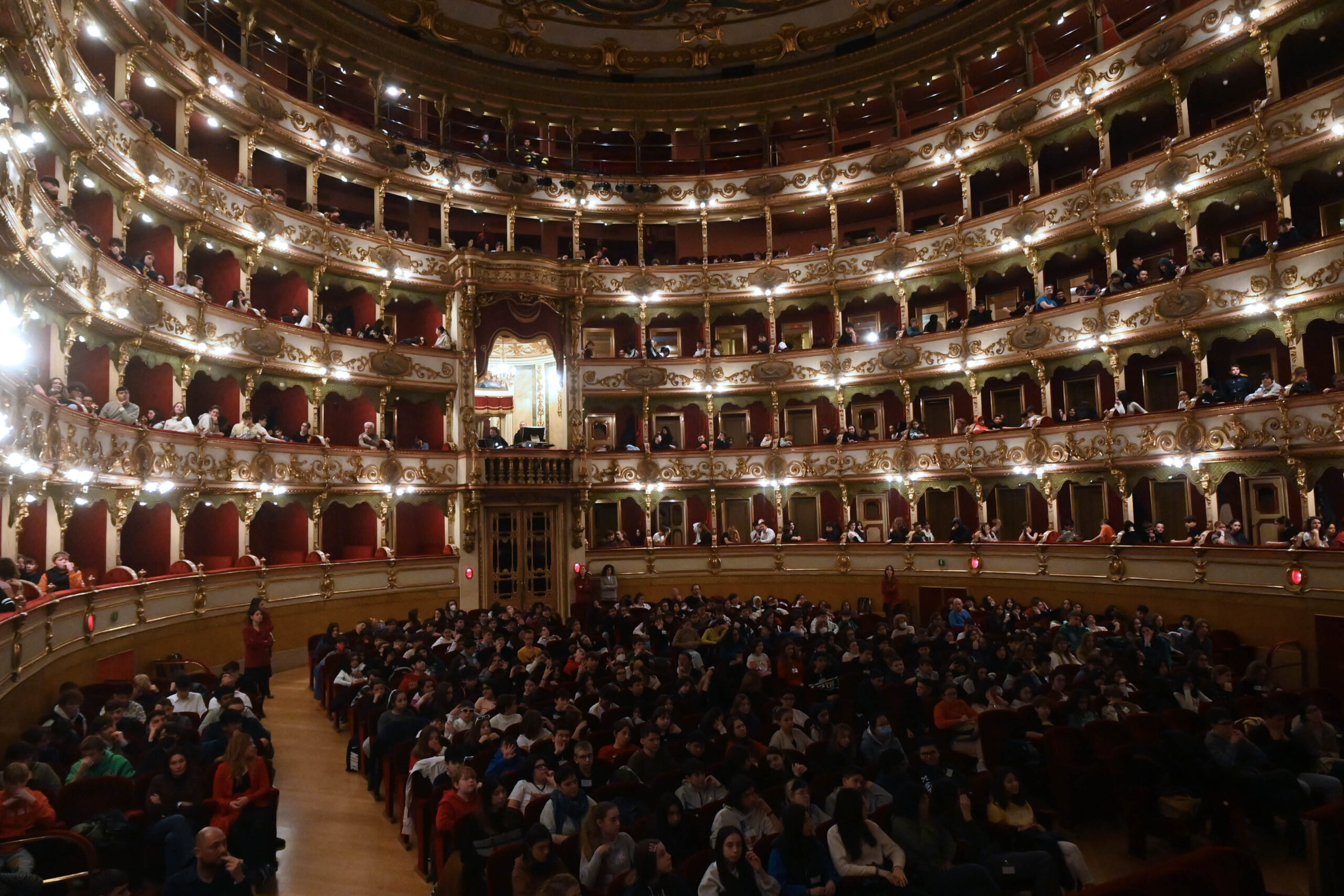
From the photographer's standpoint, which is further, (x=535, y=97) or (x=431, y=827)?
(x=535, y=97)

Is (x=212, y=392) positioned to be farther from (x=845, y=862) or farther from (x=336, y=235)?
(x=845, y=862)

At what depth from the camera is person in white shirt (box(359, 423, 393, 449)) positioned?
22859 mm

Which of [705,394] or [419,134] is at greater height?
[419,134]

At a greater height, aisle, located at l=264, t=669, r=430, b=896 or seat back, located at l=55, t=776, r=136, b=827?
seat back, located at l=55, t=776, r=136, b=827

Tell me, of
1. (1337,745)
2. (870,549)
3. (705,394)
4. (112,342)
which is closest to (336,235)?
(112,342)

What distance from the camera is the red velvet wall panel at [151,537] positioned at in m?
17.4

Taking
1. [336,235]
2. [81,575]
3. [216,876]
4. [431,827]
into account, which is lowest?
[431,827]

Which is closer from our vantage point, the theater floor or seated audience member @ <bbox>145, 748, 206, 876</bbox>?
seated audience member @ <bbox>145, 748, 206, 876</bbox>

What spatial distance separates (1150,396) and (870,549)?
8.39 meters

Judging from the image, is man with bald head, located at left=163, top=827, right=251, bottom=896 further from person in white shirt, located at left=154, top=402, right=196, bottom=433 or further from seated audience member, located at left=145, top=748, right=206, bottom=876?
person in white shirt, located at left=154, top=402, right=196, bottom=433

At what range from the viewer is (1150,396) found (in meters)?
20.8

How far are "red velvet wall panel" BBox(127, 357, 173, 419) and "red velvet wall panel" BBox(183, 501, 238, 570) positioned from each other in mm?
2586

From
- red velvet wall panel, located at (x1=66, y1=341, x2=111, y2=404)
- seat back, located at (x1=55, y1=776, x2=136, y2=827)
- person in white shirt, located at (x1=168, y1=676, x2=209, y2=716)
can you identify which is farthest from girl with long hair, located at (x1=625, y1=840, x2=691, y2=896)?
red velvet wall panel, located at (x1=66, y1=341, x2=111, y2=404)

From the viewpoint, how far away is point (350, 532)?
2347cm
